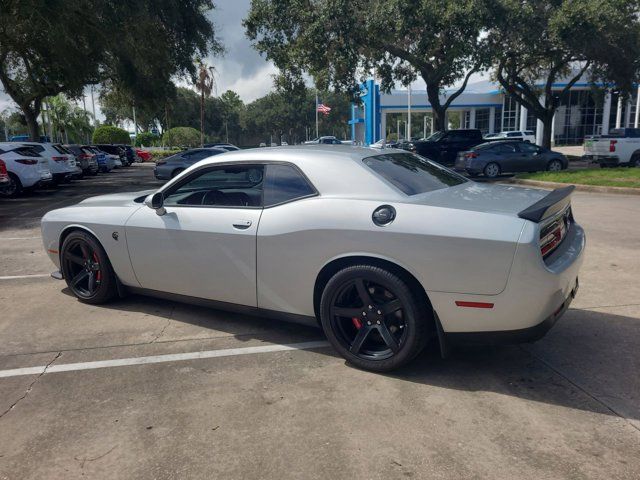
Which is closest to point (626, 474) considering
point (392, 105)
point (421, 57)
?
point (421, 57)

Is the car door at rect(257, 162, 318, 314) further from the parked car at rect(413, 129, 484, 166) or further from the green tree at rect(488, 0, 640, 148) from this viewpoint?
the parked car at rect(413, 129, 484, 166)

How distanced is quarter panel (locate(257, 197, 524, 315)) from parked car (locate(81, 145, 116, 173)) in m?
25.2

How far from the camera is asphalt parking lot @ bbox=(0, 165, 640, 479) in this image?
268 centimetres

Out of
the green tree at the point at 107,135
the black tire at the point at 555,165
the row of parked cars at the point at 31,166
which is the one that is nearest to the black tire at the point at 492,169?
the black tire at the point at 555,165

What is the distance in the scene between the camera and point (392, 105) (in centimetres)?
5075

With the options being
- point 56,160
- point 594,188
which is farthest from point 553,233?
point 56,160

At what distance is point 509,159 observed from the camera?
764 inches

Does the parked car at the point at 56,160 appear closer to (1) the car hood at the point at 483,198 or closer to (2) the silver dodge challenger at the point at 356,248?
(2) the silver dodge challenger at the point at 356,248

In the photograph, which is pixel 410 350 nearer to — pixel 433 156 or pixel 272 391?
pixel 272 391

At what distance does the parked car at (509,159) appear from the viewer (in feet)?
63.7

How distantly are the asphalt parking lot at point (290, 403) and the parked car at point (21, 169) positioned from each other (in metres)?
12.7

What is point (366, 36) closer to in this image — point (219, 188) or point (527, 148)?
point (527, 148)

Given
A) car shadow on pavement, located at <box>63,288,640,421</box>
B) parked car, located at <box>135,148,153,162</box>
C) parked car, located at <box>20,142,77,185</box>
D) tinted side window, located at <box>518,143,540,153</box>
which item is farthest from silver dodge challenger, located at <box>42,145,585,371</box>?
parked car, located at <box>135,148,153,162</box>

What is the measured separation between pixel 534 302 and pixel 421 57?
61.7 feet
